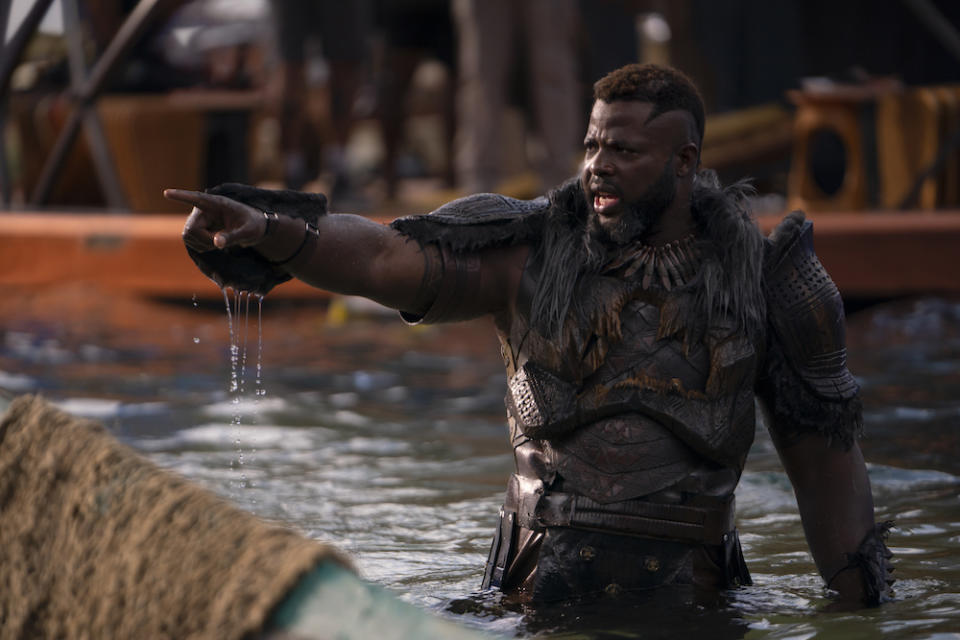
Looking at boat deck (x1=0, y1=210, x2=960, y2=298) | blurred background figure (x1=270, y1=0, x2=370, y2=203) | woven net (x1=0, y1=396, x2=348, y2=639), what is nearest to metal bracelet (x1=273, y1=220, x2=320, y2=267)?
woven net (x1=0, y1=396, x2=348, y2=639)

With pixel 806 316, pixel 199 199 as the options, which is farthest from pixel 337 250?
pixel 806 316

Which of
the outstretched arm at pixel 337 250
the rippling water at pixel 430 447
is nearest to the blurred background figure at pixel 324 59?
the rippling water at pixel 430 447

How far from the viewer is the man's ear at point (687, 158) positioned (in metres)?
3.09

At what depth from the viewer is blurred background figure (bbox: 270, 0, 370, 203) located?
9305 mm

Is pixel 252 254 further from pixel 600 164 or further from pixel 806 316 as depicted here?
pixel 806 316

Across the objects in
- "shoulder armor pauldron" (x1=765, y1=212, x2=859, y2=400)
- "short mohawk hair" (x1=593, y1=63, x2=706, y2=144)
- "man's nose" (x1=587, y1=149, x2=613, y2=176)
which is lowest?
"shoulder armor pauldron" (x1=765, y1=212, x2=859, y2=400)

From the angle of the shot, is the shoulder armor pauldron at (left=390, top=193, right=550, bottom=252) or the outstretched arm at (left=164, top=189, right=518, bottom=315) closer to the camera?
the outstretched arm at (left=164, top=189, right=518, bottom=315)

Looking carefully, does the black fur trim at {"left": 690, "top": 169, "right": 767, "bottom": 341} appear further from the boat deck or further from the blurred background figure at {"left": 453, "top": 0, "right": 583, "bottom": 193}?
the blurred background figure at {"left": 453, "top": 0, "right": 583, "bottom": 193}

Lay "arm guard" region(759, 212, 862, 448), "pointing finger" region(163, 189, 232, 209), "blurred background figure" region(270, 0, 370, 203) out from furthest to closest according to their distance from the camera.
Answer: "blurred background figure" region(270, 0, 370, 203), "arm guard" region(759, 212, 862, 448), "pointing finger" region(163, 189, 232, 209)

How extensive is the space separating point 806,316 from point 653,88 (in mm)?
573

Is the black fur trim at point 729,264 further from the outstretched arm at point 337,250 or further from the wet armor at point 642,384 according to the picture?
the outstretched arm at point 337,250

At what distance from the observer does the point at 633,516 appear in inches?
120

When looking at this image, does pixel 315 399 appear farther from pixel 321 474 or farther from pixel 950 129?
pixel 950 129

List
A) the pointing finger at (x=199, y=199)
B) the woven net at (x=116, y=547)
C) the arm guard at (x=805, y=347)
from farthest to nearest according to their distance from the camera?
the arm guard at (x=805, y=347) → the pointing finger at (x=199, y=199) → the woven net at (x=116, y=547)
